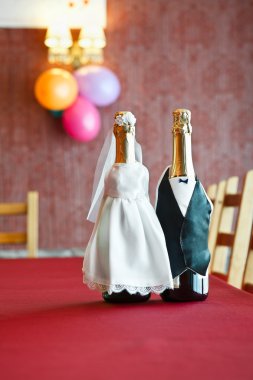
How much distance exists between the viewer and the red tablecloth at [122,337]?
0.63m

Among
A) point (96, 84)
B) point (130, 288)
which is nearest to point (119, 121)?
point (130, 288)

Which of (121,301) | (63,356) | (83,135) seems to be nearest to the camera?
(63,356)

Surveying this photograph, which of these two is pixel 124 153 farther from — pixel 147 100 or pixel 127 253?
pixel 147 100

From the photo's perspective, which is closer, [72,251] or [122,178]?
[122,178]

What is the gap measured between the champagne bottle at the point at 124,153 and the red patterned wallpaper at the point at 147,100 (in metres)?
4.68

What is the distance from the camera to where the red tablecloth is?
2.07ft

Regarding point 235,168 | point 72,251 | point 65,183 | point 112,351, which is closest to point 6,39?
point 65,183

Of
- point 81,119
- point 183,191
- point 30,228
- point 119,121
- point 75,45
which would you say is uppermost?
point 75,45

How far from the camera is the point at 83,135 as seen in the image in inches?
215

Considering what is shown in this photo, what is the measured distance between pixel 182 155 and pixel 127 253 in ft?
0.60

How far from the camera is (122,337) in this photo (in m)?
0.78

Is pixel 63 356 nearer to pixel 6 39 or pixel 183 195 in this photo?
pixel 183 195

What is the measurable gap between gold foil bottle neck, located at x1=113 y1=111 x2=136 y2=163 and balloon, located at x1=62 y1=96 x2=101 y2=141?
4.33 meters

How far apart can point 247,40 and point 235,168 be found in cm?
110
